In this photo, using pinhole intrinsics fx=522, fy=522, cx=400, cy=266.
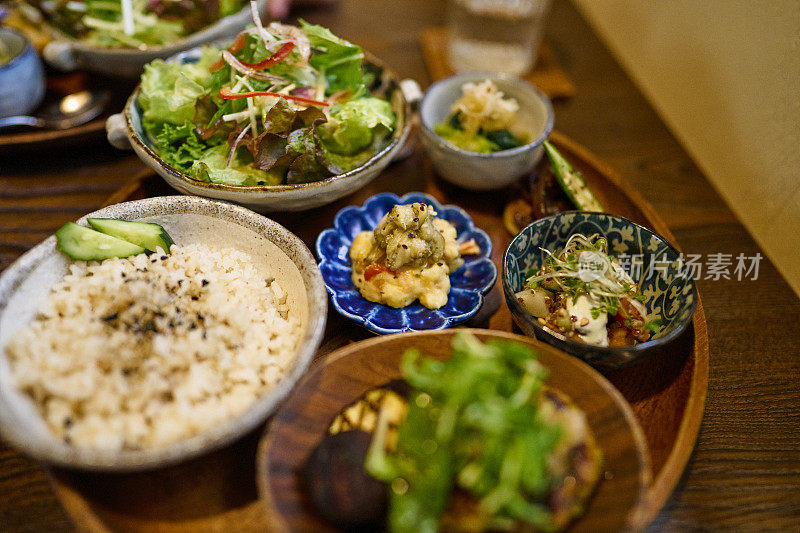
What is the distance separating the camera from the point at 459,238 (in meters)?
2.41

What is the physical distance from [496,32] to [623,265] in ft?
7.79

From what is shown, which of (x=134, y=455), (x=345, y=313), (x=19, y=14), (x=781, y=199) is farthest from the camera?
(x=19, y=14)

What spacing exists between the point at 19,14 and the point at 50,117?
1078 mm

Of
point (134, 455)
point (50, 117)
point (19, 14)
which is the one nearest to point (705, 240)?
point (134, 455)

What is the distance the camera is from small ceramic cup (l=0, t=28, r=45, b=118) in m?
2.72

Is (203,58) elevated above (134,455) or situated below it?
above

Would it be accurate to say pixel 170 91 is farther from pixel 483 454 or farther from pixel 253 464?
pixel 483 454

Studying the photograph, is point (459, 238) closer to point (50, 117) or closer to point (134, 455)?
point (134, 455)

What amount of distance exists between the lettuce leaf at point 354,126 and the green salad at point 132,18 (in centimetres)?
140

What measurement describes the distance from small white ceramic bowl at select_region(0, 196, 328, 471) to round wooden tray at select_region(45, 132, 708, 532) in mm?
215

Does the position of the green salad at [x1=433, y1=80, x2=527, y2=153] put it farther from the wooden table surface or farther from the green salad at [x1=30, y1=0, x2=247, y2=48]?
the green salad at [x1=30, y1=0, x2=247, y2=48]

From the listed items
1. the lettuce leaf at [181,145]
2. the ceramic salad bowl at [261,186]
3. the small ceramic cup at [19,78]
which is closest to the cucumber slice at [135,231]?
the ceramic salad bowl at [261,186]

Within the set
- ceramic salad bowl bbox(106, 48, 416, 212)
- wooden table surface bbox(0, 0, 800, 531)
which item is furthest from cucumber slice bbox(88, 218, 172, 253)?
wooden table surface bbox(0, 0, 800, 531)

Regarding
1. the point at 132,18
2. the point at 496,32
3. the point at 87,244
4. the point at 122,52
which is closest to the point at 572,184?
the point at 496,32
